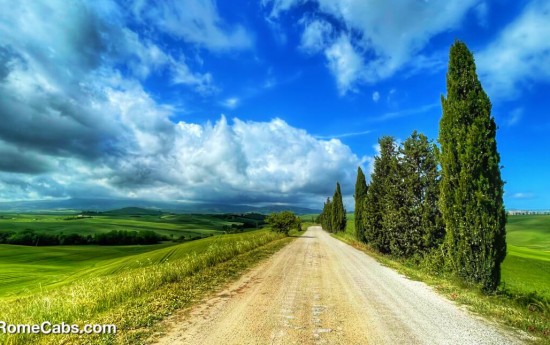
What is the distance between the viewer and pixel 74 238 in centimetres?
7394

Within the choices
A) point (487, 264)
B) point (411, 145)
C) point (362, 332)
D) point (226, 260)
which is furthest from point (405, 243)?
point (362, 332)

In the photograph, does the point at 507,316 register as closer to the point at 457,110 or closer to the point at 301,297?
the point at 301,297

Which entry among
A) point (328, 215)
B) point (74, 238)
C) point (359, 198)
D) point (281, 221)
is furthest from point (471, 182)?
point (74, 238)

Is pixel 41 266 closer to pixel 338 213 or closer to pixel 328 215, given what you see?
pixel 338 213

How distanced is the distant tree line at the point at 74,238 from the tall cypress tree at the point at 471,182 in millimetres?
79047

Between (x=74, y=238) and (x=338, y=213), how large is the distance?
6398 centimetres

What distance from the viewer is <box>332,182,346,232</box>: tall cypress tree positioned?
2785 inches

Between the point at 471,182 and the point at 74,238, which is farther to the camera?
the point at 74,238

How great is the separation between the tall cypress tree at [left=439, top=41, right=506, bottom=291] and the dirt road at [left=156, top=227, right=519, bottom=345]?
90.2 inches

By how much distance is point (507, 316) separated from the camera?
25.0ft

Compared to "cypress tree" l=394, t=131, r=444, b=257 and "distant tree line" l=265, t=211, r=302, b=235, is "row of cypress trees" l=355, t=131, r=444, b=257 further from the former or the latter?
"distant tree line" l=265, t=211, r=302, b=235

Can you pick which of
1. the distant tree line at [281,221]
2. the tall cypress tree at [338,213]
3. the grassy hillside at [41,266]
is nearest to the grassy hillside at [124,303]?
the grassy hillside at [41,266]

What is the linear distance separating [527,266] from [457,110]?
98.3 feet

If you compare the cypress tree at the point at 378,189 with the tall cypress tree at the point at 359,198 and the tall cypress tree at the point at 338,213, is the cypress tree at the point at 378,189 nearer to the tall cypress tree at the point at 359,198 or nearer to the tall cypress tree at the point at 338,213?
the tall cypress tree at the point at 359,198
